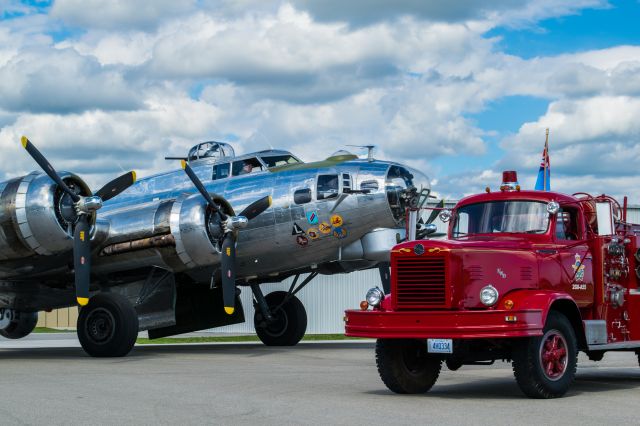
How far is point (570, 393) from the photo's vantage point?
494 inches

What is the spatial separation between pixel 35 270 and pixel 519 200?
12741 millimetres

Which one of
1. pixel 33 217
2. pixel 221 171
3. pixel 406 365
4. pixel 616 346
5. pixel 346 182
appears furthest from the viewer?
pixel 221 171

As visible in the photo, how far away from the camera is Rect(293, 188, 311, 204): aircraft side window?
2181cm

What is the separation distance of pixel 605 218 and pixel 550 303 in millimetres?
1827

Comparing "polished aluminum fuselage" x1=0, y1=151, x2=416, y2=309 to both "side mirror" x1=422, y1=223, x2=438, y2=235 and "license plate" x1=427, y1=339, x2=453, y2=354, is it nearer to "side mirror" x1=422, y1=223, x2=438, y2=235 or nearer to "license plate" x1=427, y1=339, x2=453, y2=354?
"side mirror" x1=422, y1=223, x2=438, y2=235

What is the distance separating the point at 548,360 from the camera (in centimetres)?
1166

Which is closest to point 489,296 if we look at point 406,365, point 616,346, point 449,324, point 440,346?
point 449,324

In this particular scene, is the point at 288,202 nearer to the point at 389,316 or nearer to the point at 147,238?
the point at 147,238

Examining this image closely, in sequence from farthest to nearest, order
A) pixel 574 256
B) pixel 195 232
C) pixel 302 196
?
pixel 302 196 < pixel 195 232 < pixel 574 256

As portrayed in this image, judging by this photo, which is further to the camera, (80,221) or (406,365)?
(80,221)

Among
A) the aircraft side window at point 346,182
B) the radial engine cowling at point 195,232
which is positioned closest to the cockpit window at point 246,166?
the radial engine cowling at point 195,232

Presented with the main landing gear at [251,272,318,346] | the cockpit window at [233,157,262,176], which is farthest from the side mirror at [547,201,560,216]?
the main landing gear at [251,272,318,346]

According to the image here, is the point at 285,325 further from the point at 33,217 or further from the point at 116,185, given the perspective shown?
the point at 33,217

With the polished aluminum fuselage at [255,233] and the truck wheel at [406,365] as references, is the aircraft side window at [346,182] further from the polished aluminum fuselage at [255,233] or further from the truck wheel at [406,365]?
the truck wheel at [406,365]
